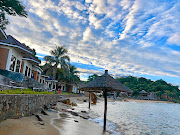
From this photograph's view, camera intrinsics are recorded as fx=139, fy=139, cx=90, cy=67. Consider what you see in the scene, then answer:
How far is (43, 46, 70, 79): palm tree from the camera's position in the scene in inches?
1170

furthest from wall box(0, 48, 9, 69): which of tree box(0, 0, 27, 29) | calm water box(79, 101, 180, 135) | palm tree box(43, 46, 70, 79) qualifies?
palm tree box(43, 46, 70, 79)

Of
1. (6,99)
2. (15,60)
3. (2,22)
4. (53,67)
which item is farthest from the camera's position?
(53,67)

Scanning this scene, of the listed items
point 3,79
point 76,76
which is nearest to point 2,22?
point 3,79

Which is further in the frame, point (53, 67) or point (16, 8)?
point (53, 67)

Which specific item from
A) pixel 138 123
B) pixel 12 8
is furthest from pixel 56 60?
pixel 138 123

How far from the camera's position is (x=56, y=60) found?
1180 inches

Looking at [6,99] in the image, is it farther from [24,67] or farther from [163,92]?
[163,92]

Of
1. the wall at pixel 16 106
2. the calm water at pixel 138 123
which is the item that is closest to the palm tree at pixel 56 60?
the calm water at pixel 138 123

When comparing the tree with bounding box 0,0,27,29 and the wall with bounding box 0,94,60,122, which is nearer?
the wall with bounding box 0,94,60,122

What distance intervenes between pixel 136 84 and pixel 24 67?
7206 centimetres

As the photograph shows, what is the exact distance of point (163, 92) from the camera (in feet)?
244

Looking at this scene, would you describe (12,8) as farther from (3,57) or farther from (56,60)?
(56,60)

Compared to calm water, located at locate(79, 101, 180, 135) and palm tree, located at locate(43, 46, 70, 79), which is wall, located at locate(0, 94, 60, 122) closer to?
calm water, located at locate(79, 101, 180, 135)

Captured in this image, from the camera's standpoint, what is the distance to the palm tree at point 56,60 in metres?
29.7
